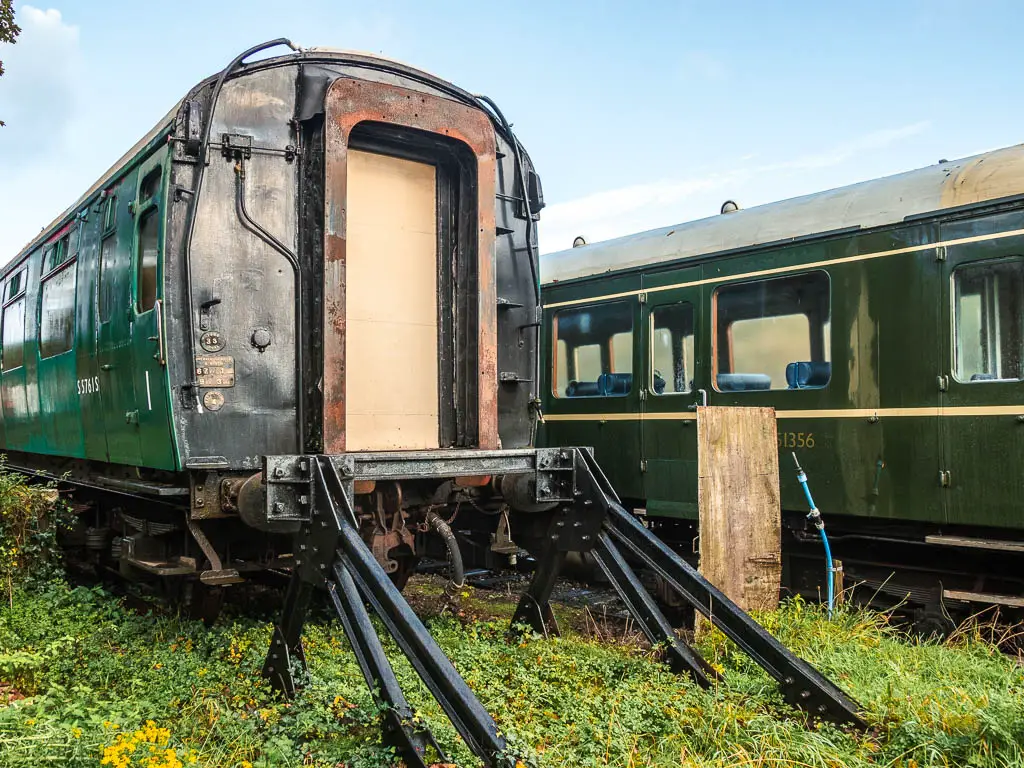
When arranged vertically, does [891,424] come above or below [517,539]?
above

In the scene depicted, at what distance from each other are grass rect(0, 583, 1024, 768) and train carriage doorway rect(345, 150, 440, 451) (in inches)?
57.0

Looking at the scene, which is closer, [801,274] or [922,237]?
[922,237]

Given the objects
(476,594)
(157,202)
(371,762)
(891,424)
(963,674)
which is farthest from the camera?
(476,594)

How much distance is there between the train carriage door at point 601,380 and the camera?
866cm

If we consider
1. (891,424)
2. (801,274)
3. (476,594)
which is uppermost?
(801,274)

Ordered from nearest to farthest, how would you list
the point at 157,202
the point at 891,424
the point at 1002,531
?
the point at 157,202 < the point at 1002,531 < the point at 891,424

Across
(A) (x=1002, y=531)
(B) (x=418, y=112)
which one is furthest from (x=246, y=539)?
(A) (x=1002, y=531)

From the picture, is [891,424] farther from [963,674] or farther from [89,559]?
[89,559]

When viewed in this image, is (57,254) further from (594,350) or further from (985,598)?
(985,598)

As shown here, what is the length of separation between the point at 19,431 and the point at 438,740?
777 cm

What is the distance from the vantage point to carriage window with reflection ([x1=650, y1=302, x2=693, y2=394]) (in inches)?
326

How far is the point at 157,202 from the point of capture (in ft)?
17.8

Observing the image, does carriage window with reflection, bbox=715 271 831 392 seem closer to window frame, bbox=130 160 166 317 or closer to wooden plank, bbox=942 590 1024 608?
wooden plank, bbox=942 590 1024 608

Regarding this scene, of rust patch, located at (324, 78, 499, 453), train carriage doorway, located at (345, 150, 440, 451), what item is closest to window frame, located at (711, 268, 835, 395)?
rust patch, located at (324, 78, 499, 453)
